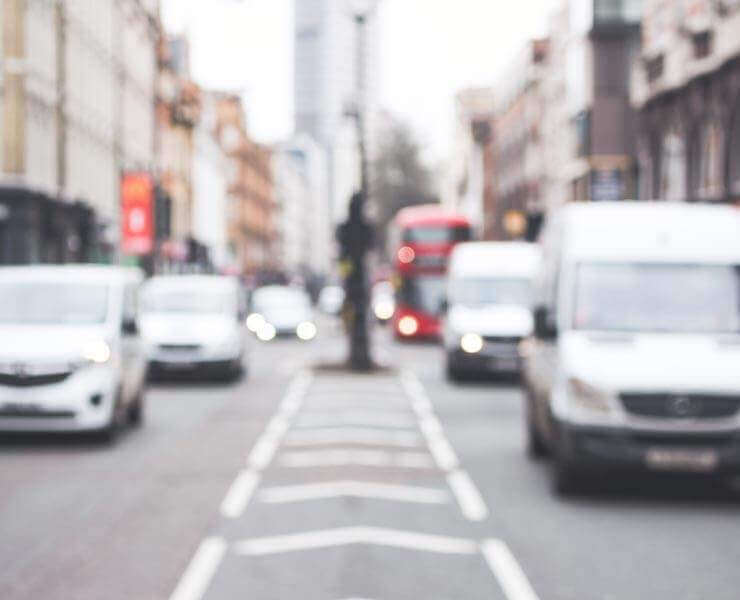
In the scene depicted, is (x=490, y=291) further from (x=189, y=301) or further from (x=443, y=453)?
(x=443, y=453)

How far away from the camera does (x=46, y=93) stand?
45.2m

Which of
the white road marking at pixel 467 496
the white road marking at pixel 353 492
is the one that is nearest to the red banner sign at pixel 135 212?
the white road marking at pixel 467 496

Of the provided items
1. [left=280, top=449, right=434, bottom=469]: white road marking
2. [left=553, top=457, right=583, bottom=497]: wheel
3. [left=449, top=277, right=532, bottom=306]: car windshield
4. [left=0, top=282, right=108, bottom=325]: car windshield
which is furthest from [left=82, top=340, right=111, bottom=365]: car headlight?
[left=449, top=277, right=532, bottom=306]: car windshield

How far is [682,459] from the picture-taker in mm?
11125

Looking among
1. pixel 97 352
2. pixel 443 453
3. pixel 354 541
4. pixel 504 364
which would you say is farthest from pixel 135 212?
pixel 354 541

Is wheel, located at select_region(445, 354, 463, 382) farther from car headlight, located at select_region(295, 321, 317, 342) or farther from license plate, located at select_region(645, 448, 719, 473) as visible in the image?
car headlight, located at select_region(295, 321, 317, 342)

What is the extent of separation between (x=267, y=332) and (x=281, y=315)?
2.32 feet

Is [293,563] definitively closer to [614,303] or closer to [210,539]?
[210,539]

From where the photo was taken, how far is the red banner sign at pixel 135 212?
5912 cm

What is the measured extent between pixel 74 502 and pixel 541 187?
207ft

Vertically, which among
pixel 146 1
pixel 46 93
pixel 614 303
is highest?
pixel 146 1

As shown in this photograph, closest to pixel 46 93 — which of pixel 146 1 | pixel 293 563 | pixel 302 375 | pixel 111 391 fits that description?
pixel 146 1

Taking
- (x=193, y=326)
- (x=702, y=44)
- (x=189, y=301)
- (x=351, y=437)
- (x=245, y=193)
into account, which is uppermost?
(x=245, y=193)

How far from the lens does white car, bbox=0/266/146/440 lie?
1473 cm
